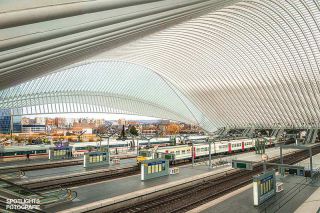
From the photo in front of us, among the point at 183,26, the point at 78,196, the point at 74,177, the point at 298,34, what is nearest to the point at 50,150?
the point at 74,177

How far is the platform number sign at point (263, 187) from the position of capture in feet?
53.8

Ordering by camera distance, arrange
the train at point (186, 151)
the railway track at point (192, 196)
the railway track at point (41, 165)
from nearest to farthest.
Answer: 1. the railway track at point (192, 196)
2. the railway track at point (41, 165)
3. the train at point (186, 151)

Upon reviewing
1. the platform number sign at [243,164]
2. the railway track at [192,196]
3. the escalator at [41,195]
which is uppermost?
the platform number sign at [243,164]

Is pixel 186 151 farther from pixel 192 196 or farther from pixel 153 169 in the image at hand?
pixel 192 196

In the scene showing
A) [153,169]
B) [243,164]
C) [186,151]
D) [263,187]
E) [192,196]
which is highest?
[243,164]

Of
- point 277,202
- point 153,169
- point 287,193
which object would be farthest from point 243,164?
point 153,169

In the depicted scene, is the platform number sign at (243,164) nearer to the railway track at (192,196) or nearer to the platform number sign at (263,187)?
the platform number sign at (263,187)

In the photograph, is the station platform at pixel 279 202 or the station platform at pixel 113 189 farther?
the station platform at pixel 113 189

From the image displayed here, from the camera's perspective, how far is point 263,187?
677 inches

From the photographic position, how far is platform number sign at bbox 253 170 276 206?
16.4 m

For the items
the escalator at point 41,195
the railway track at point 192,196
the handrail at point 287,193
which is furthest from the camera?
the railway track at point 192,196

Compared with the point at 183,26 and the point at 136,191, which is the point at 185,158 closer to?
the point at 136,191

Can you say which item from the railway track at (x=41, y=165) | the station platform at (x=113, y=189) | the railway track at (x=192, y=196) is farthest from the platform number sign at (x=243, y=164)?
the railway track at (x=41, y=165)

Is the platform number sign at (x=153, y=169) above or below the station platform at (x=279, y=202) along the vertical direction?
above
